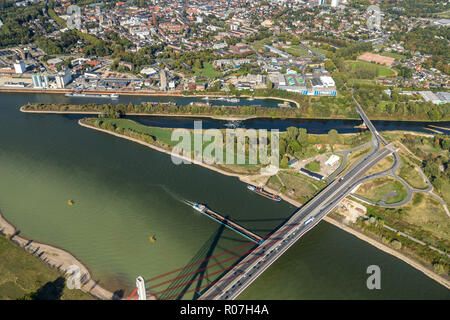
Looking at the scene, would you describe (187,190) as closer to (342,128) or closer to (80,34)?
(342,128)

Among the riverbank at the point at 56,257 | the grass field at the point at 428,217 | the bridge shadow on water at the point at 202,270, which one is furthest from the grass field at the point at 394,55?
the riverbank at the point at 56,257

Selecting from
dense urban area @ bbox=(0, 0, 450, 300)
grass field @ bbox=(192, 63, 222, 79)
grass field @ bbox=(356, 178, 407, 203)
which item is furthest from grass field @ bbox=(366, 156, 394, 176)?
grass field @ bbox=(192, 63, 222, 79)

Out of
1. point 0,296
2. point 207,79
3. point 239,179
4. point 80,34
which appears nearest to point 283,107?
point 207,79

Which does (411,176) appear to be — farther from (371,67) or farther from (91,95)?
(91,95)

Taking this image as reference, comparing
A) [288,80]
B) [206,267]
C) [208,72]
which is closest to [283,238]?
[206,267]

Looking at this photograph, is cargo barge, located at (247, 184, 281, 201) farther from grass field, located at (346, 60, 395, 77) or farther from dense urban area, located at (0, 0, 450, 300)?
grass field, located at (346, 60, 395, 77)
